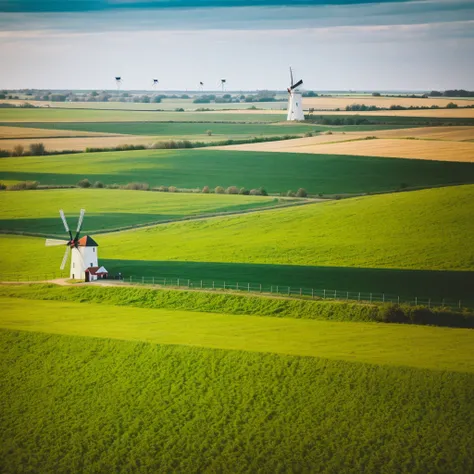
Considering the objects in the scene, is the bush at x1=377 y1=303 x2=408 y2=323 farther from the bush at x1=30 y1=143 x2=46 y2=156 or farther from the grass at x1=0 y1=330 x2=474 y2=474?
the bush at x1=30 y1=143 x2=46 y2=156

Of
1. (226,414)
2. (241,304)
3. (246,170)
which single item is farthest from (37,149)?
(226,414)

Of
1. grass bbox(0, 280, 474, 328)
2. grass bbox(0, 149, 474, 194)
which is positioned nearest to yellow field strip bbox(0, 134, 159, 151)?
grass bbox(0, 149, 474, 194)

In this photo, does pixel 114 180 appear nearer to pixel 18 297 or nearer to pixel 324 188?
pixel 324 188

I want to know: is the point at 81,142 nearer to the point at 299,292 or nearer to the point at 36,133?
the point at 36,133

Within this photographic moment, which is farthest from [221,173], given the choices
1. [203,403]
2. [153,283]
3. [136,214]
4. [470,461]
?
[470,461]

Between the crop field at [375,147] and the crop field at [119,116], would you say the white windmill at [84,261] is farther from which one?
the crop field at [119,116]

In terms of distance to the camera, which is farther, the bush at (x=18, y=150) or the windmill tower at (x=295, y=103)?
the windmill tower at (x=295, y=103)

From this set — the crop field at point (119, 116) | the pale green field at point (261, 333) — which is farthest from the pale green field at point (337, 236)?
the crop field at point (119, 116)
